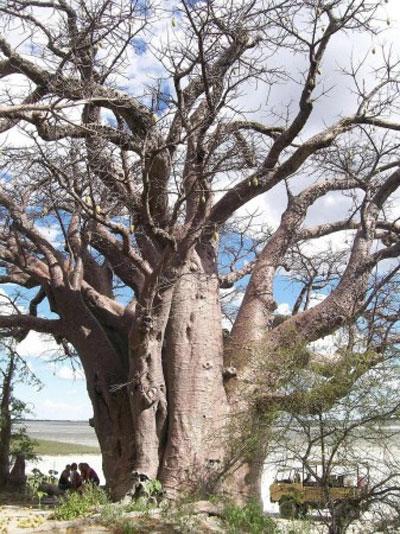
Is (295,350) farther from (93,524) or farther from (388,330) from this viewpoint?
A: (93,524)

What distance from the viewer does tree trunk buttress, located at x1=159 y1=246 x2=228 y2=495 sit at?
24.2 ft

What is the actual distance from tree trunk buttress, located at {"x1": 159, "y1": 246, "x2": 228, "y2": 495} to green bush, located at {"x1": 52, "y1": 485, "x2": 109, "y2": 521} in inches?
27.1

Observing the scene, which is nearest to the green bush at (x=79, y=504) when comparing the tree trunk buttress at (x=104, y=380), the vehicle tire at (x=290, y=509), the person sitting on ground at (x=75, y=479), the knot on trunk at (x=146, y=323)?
the tree trunk buttress at (x=104, y=380)

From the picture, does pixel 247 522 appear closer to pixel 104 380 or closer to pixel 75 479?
pixel 104 380

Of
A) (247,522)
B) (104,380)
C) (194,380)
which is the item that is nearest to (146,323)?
(194,380)

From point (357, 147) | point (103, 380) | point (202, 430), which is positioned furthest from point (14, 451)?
point (357, 147)

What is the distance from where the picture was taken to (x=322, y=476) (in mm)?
5836

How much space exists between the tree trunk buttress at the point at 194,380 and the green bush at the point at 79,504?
69 centimetres

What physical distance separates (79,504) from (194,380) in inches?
72.2

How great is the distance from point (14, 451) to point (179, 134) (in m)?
6.86

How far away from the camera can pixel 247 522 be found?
6.22 m

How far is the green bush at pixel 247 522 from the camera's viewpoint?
6021 millimetres

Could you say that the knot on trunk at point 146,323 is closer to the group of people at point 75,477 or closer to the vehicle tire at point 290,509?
the vehicle tire at point 290,509

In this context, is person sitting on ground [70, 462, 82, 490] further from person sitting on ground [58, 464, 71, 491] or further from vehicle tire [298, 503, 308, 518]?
vehicle tire [298, 503, 308, 518]
